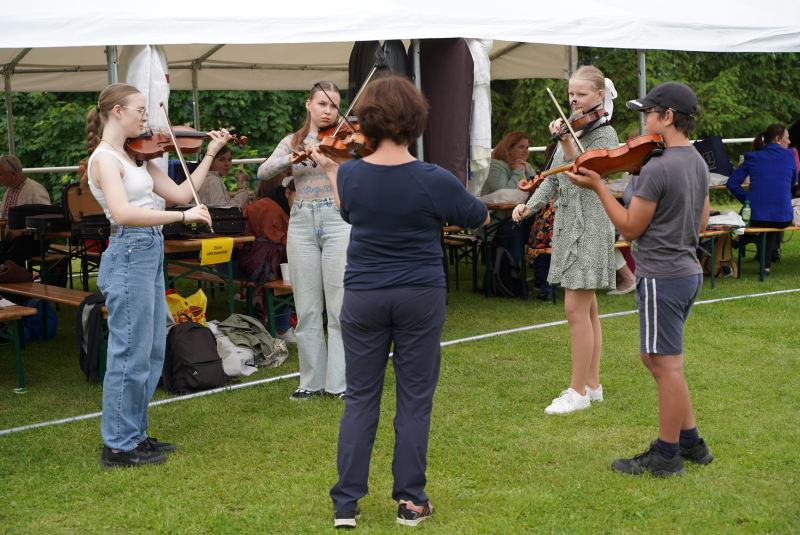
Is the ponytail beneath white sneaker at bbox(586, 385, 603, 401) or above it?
above

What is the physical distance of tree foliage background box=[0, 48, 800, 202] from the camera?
52.3 ft

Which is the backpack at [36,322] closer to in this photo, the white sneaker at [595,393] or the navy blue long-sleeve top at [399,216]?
the white sneaker at [595,393]

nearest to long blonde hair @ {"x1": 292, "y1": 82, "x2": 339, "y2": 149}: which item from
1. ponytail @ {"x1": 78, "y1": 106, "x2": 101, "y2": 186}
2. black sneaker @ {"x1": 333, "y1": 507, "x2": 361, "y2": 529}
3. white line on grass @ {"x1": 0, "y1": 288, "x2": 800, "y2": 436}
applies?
ponytail @ {"x1": 78, "y1": 106, "x2": 101, "y2": 186}

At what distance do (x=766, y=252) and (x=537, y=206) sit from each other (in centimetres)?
515

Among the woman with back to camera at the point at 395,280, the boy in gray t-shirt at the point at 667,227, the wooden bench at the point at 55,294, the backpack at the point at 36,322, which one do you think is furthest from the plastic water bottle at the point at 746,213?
the backpack at the point at 36,322

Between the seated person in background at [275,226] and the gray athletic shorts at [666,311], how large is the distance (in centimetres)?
307

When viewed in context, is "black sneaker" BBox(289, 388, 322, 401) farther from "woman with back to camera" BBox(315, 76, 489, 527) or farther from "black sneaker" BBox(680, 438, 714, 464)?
"black sneaker" BBox(680, 438, 714, 464)

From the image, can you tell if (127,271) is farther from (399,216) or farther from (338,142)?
(399,216)

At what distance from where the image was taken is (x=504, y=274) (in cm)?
704

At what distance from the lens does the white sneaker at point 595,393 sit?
3.93 meters

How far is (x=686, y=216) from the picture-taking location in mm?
2818

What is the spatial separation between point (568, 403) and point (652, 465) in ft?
2.76

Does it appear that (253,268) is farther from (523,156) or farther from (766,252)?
(766,252)

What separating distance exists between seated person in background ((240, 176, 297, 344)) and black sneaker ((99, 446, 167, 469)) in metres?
2.21
